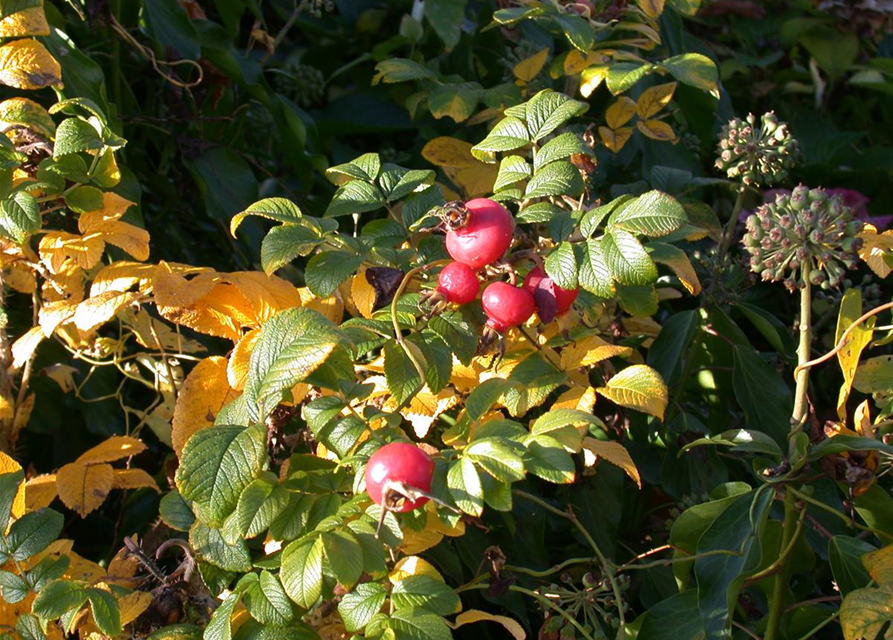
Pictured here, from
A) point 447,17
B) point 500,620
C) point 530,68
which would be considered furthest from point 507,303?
point 447,17

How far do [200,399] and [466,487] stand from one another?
1.06 ft

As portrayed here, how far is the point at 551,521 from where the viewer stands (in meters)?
1.09

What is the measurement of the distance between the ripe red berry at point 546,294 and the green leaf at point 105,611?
1.28ft

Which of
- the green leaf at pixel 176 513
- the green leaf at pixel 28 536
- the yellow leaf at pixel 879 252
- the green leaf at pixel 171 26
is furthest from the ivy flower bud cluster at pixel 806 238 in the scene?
the green leaf at pixel 171 26

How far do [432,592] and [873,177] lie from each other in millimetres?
1270

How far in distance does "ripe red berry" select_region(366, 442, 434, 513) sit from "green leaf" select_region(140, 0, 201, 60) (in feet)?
2.62

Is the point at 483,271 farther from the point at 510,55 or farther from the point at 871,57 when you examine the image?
the point at 871,57

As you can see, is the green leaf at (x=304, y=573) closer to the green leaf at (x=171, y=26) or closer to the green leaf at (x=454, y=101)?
the green leaf at (x=454, y=101)

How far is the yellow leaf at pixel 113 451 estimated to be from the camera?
3.16ft

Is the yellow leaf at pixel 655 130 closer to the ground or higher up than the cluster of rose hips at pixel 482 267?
closer to the ground

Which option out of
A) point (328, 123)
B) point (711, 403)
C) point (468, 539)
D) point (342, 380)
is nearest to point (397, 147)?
point (328, 123)

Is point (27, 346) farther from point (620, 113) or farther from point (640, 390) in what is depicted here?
point (620, 113)

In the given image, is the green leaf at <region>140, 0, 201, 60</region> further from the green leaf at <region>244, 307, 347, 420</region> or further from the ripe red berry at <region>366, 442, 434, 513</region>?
the ripe red berry at <region>366, 442, 434, 513</region>

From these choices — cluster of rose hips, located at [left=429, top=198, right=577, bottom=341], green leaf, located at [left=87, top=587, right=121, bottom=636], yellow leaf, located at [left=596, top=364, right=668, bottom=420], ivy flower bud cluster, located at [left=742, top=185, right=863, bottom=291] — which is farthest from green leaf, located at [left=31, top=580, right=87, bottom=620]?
ivy flower bud cluster, located at [left=742, top=185, right=863, bottom=291]
